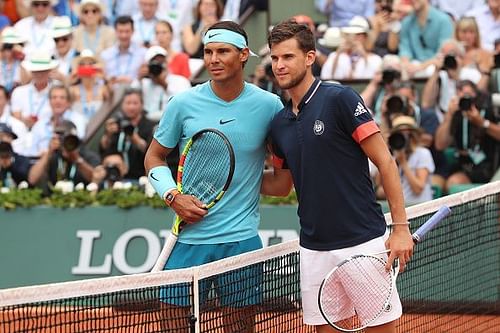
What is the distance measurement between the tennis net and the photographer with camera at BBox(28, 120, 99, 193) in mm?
3889

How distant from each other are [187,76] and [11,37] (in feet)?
7.58

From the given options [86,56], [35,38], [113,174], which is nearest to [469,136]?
[113,174]

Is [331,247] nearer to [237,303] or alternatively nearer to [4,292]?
[237,303]

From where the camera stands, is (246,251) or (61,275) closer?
(246,251)

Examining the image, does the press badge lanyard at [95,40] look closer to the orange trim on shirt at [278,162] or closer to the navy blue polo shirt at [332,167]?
the orange trim on shirt at [278,162]

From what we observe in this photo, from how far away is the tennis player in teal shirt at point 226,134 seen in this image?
593cm

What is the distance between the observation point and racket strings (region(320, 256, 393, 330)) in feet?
18.3

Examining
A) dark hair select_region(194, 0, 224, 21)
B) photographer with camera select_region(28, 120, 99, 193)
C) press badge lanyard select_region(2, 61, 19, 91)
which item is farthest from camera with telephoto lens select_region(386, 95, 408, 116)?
press badge lanyard select_region(2, 61, 19, 91)

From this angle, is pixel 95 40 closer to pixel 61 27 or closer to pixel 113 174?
pixel 61 27

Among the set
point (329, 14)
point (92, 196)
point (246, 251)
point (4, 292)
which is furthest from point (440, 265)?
point (329, 14)

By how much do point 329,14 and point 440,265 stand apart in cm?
576

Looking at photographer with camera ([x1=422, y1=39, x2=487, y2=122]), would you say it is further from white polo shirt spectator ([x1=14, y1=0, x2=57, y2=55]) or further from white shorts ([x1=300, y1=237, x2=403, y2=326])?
white shorts ([x1=300, y1=237, x2=403, y2=326])

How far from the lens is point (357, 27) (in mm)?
12352

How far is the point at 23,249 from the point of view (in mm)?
10852
